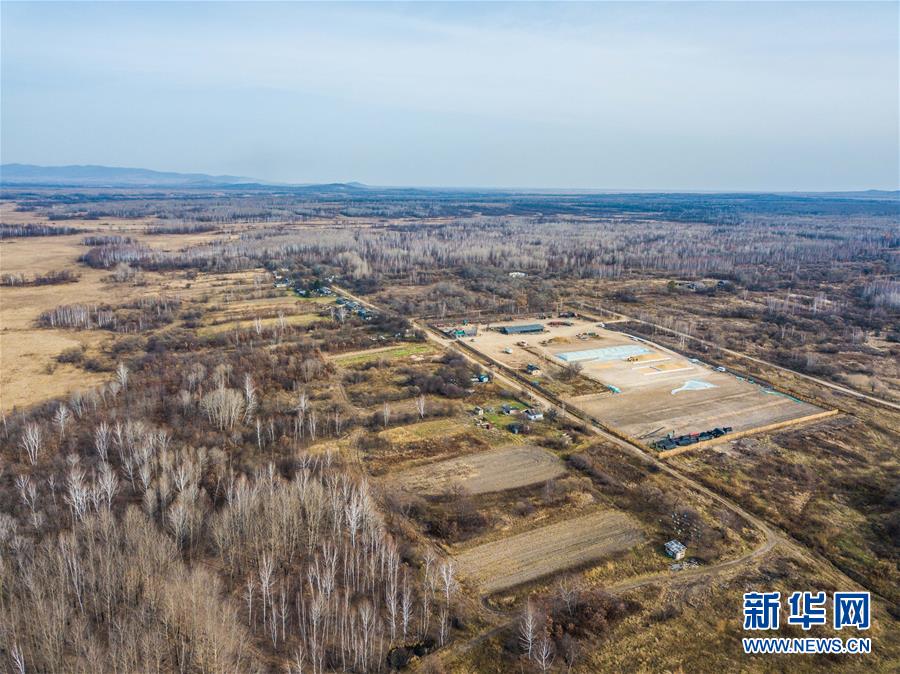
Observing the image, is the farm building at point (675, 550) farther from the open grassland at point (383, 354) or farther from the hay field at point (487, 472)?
the open grassland at point (383, 354)

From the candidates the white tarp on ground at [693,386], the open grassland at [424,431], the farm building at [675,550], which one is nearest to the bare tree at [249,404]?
the open grassland at [424,431]

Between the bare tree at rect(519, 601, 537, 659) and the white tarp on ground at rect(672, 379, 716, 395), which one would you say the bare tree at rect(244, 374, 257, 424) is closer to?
the bare tree at rect(519, 601, 537, 659)

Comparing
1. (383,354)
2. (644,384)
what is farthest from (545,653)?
(383,354)

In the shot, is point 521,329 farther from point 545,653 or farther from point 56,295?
point 56,295

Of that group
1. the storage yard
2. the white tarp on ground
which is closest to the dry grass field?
the storage yard

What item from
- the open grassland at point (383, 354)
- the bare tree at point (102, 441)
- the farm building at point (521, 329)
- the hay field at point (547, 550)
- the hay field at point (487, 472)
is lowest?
the hay field at point (547, 550)

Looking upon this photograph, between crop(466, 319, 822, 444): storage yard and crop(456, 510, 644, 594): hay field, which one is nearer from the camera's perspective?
crop(456, 510, 644, 594): hay field
